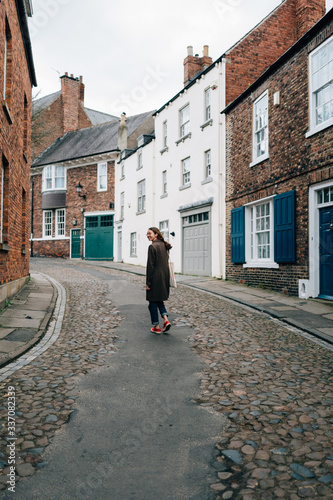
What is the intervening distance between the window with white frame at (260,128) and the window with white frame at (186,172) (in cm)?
560

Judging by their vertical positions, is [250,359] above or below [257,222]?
below

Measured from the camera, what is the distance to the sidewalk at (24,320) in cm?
587

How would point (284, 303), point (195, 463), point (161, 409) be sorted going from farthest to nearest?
point (284, 303), point (161, 409), point (195, 463)

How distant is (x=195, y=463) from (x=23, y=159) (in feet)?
37.3

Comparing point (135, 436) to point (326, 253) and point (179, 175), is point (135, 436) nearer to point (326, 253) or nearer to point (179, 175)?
point (326, 253)

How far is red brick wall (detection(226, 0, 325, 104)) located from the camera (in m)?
16.2

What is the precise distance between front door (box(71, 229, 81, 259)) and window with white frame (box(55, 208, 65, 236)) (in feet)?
4.04

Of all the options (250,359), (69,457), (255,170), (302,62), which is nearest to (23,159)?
(255,170)

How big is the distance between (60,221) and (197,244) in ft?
56.5

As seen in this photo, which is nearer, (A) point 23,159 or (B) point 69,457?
(B) point 69,457

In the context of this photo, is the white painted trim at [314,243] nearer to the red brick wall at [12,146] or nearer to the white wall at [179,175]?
the white wall at [179,175]

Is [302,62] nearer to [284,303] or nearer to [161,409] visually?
[284,303]

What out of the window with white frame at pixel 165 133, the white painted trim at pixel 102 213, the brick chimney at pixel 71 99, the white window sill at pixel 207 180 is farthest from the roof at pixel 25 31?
the brick chimney at pixel 71 99

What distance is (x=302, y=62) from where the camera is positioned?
10812 mm
